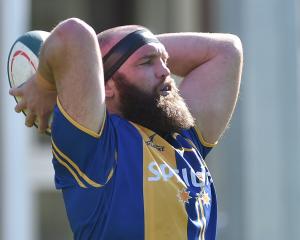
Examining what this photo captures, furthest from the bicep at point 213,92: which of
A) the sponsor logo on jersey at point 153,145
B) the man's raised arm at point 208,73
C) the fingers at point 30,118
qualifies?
the fingers at point 30,118

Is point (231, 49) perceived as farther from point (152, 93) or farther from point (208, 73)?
point (152, 93)

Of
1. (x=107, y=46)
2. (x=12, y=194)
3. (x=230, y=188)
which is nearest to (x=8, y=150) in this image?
(x=12, y=194)

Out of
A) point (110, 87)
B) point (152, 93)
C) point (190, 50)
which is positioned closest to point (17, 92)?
point (110, 87)

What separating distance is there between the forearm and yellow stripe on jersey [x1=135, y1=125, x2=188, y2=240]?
2.50 ft

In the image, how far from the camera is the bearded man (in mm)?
4160

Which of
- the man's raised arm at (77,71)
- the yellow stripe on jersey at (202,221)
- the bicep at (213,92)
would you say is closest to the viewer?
the man's raised arm at (77,71)

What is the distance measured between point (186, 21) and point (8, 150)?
2.52 meters

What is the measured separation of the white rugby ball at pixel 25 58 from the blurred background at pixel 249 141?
388 centimetres

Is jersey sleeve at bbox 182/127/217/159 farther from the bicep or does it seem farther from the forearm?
the forearm

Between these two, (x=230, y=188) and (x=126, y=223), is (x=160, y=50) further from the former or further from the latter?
(x=230, y=188)

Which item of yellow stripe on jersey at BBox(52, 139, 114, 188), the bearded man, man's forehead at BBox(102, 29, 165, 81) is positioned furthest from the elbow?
yellow stripe on jersey at BBox(52, 139, 114, 188)

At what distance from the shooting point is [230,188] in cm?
952

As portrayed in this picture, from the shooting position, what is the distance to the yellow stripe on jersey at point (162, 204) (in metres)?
4.23

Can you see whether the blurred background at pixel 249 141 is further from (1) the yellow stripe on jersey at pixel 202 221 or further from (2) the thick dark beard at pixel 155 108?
(1) the yellow stripe on jersey at pixel 202 221
